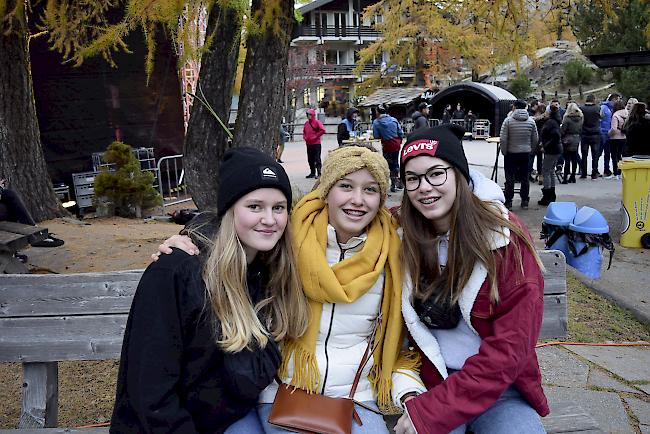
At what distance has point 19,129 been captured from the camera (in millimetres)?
8398

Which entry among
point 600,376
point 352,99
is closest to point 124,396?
point 600,376

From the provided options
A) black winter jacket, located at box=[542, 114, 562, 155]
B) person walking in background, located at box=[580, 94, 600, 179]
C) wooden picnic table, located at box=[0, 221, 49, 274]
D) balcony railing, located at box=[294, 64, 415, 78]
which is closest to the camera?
wooden picnic table, located at box=[0, 221, 49, 274]

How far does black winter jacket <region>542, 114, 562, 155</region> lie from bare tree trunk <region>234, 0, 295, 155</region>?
6968mm

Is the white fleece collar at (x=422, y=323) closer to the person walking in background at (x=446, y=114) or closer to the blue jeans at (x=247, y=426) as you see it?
the blue jeans at (x=247, y=426)

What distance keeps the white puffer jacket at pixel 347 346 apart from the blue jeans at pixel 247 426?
0.09 metres

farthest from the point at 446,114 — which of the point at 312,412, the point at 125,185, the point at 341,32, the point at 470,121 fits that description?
the point at 312,412

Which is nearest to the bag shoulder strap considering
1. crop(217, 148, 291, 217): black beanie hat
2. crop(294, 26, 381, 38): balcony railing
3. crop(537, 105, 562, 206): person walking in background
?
crop(217, 148, 291, 217): black beanie hat

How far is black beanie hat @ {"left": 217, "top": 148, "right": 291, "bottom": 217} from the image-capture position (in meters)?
2.27

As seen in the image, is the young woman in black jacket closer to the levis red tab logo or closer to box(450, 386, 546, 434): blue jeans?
the levis red tab logo

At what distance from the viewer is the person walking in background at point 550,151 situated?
10688mm

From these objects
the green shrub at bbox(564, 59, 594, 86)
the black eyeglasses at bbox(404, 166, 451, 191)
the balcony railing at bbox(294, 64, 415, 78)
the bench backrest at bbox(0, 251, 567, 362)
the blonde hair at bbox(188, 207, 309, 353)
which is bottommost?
the bench backrest at bbox(0, 251, 567, 362)

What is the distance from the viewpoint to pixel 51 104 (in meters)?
12.0

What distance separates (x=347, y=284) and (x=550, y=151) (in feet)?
31.3

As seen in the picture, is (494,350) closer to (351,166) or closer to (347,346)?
(347,346)
